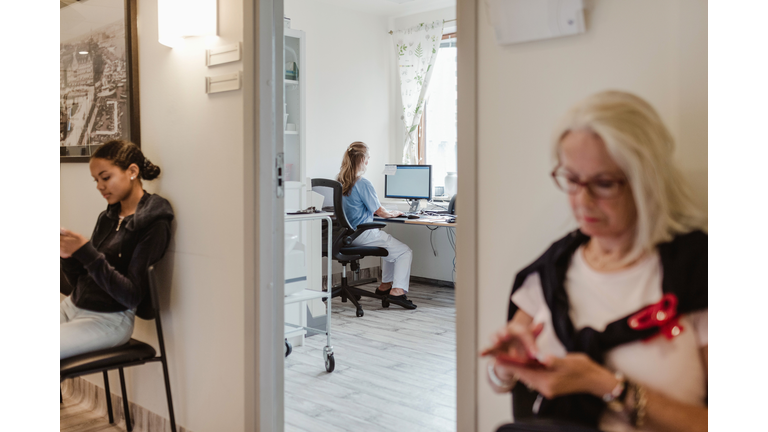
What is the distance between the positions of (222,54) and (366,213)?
262cm

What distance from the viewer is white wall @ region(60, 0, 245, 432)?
1.85 m

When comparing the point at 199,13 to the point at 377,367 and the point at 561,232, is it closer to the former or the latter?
the point at 561,232

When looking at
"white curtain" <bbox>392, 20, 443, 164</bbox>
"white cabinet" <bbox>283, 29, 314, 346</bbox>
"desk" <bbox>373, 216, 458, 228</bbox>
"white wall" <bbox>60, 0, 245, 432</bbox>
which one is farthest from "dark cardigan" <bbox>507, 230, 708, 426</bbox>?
"white curtain" <bbox>392, 20, 443, 164</bbox>

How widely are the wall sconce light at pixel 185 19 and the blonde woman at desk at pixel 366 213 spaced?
2334 millimetres

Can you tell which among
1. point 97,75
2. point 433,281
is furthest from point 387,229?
point 97,75

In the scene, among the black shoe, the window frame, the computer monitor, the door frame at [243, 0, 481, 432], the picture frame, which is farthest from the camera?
the window frame

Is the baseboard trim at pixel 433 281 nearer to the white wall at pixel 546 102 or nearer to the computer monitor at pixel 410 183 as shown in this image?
the computer monitor at pixel 410 183

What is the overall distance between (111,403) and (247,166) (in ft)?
4.43

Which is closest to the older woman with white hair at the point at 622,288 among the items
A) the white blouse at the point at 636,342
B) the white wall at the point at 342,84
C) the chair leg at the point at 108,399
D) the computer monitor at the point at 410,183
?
the white blouse at the point at 636,342

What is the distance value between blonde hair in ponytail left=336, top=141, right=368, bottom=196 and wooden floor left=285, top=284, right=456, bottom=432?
97cm

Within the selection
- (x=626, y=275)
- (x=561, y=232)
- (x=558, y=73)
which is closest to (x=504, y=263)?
(x=561, y=232)

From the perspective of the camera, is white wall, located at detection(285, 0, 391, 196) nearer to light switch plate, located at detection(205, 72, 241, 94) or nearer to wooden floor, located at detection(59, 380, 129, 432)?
wooden floor, located at detection(59, 380, 129, 432)

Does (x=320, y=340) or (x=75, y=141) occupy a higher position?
(x=75, y=141)

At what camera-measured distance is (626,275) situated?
97 centimetres
